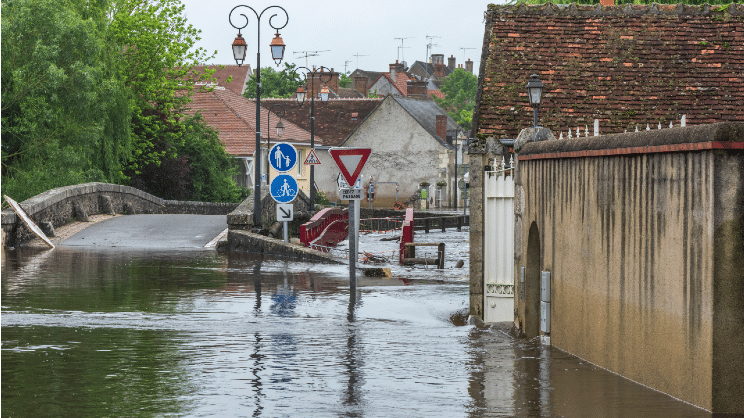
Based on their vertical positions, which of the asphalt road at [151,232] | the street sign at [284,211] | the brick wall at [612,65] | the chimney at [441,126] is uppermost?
the chimney at [441,126]

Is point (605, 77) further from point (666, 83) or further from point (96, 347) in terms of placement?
point (96, 347)

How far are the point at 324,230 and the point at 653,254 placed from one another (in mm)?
20428

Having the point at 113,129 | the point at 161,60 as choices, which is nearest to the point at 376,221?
the point at 161,60

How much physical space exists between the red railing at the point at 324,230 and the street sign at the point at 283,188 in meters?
3.32

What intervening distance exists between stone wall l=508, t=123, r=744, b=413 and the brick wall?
300 inches

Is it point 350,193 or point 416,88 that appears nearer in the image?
point 350,193

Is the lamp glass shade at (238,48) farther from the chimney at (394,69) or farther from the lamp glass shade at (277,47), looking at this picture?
the chimney at (394,69)

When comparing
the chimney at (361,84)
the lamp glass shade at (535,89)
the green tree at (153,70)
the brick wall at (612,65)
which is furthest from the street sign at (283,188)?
the chimney at (361,84)

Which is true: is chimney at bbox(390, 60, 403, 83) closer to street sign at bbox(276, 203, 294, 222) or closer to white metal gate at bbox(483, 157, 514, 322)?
street sign at bbox(276, 203, 294, 222)

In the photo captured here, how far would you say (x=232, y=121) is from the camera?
56.4m

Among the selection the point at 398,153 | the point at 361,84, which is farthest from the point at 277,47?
the point at 361,84

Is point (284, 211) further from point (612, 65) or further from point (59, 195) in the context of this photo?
point (59, 195)

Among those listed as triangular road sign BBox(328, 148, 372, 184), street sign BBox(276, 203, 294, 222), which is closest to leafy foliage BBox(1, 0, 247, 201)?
street sign BBox(276, 203, 294, 222)

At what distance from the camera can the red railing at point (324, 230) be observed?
2599cm
